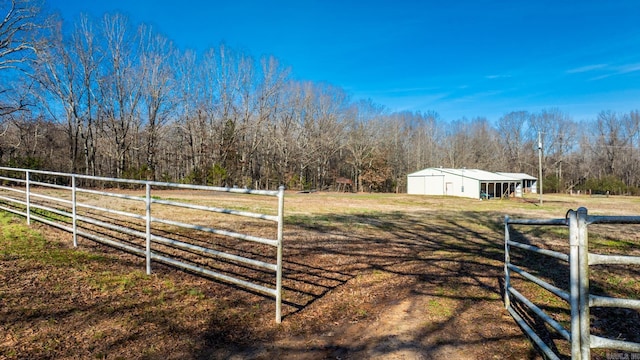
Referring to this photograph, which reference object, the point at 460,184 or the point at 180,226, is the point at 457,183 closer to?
the point at 460,184

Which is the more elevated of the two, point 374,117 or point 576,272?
point 374,117

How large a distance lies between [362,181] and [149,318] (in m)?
43.4

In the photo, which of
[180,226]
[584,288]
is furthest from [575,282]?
[180,226]

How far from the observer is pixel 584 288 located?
2.23 meters

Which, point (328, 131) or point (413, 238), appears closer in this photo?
point (413, 238)

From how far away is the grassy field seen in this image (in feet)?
9.87

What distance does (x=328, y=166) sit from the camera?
4688 centimetres

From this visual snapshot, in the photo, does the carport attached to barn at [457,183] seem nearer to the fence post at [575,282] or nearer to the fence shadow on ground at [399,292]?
the fence shadow on ground at [399,292]

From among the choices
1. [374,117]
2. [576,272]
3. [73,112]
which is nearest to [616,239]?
[576,272]

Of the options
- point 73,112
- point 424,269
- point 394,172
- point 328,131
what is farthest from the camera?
point 394,172

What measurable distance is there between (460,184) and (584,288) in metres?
36.7

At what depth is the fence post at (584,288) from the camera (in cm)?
224

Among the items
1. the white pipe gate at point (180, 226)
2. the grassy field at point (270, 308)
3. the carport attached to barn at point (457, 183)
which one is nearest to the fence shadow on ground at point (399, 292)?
the grassy field at point (270, 308)

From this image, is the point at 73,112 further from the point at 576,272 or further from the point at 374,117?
the point at 374,117
